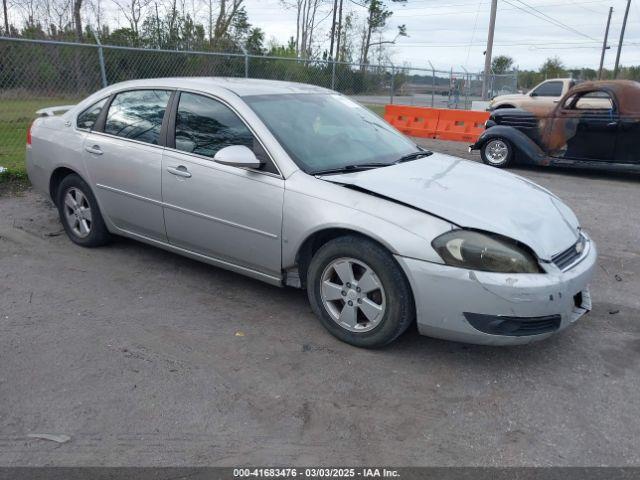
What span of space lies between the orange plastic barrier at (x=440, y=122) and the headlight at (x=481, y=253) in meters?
11.4

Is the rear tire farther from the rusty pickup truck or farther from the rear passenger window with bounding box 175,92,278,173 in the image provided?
the rusty pickup truck

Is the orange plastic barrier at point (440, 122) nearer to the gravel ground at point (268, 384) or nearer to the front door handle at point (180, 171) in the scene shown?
the gravel ground at point (268, 384)

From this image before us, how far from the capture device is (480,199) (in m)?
3.55

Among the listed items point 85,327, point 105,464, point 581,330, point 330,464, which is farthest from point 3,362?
point 581,330

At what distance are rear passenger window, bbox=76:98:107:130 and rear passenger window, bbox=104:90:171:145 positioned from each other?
0.49 feet

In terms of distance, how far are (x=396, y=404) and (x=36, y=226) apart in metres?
4.63

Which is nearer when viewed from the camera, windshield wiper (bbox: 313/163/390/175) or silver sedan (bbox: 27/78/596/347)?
silver sedan (bbox: 27/78/596/347)

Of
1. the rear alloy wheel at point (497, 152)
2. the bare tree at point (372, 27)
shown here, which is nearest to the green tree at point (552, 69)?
the bare tree at point (372, 27)

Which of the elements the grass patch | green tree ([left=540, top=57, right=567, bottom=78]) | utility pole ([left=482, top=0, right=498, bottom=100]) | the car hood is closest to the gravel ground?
the car hood

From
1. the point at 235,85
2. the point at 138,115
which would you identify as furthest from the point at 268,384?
the point at 138,115

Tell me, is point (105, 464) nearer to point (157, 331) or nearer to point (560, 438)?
point (157, 331)

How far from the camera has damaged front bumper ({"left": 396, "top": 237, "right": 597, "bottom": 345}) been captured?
122 inches

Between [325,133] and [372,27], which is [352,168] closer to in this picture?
[325,133]

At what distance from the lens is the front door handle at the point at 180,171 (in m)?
4.18
